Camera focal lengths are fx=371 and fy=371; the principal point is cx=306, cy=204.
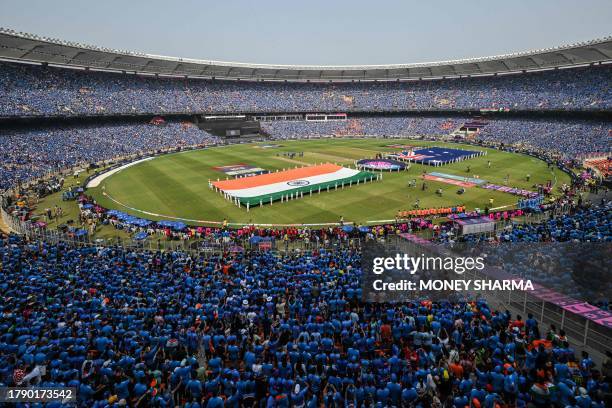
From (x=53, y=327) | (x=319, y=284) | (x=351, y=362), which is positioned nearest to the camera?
(x=351, y=362)

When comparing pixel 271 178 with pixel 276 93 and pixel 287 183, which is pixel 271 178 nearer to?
pixel 287 183

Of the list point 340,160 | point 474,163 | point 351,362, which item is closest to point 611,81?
point 474,163

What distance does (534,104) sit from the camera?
85.4 m

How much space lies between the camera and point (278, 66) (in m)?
110

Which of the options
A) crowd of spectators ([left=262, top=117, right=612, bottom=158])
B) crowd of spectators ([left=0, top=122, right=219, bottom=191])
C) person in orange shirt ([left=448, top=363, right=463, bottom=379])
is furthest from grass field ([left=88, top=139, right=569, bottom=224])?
person in orange shirt ([left=448, top=363, right=463, bottom=379])

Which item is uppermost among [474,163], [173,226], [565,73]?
[565,73]

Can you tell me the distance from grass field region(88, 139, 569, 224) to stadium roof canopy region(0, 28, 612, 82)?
97.5 feet

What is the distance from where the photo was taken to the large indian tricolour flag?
1583 inches

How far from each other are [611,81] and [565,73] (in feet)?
43.3

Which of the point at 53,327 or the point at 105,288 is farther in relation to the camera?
the point at 105,288

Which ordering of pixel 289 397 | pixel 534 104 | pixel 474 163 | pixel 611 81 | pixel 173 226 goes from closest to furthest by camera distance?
pixel 289 397 < pixel 173 226 < pixel 474 163 < pixel 611 81 < pixel 534 104

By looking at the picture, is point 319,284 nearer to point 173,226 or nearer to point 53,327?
point 53,327

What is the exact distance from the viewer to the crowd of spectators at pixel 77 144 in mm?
55781

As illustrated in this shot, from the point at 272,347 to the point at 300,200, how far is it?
28.4 m
